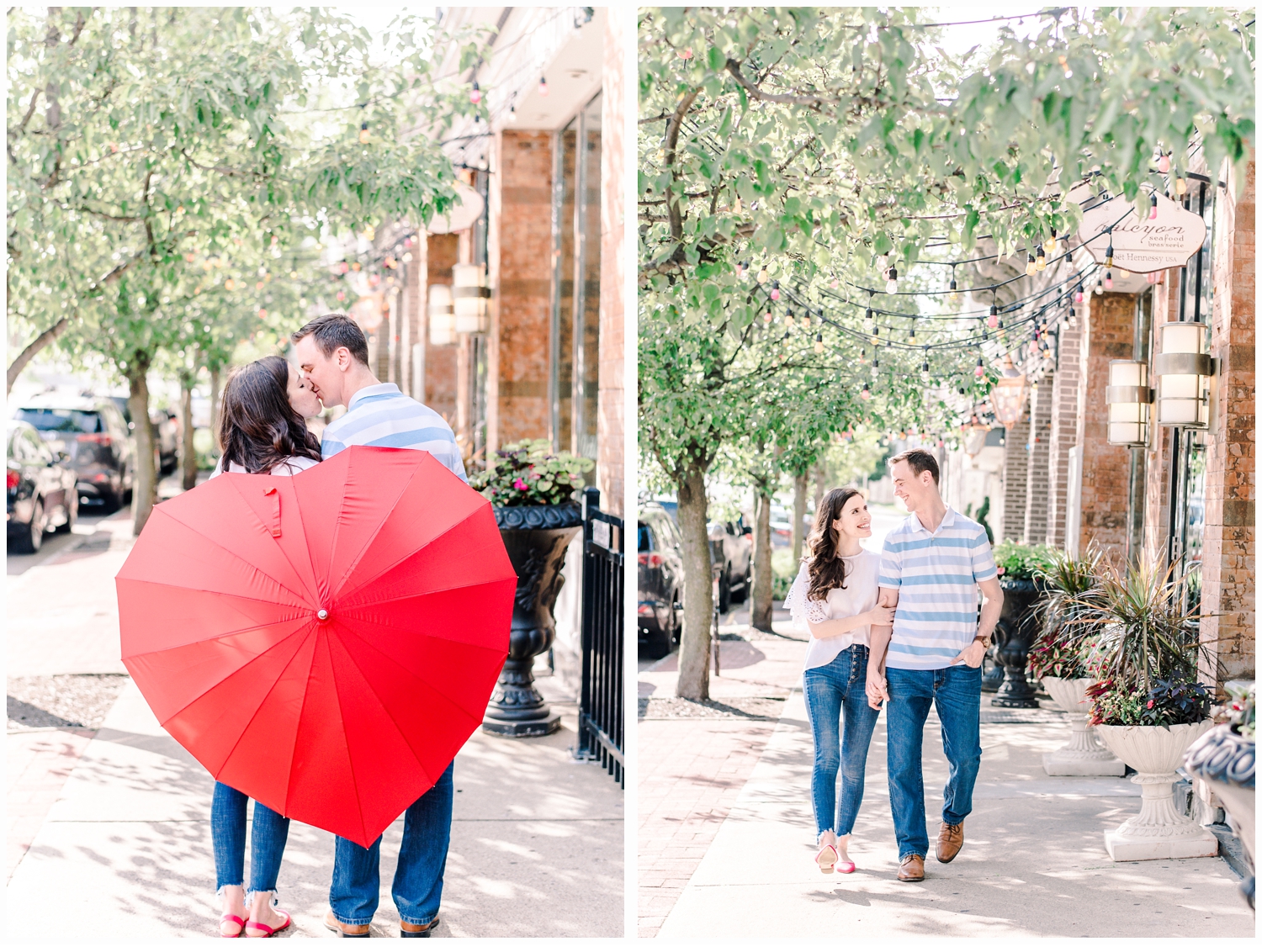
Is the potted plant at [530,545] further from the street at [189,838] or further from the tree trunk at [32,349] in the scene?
the tree trunk at [32,349]

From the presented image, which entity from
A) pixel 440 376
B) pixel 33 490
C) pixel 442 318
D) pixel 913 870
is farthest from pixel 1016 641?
pixel 33 490

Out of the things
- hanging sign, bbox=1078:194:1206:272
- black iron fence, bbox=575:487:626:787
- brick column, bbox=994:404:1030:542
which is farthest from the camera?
brick column, bbox=994:404:1030:542

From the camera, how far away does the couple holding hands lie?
444 centimetres

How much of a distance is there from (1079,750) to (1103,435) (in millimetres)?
3578

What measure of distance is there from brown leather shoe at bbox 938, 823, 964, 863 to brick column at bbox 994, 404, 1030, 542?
10.9 m

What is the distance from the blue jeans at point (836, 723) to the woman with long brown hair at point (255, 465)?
201 centimetres

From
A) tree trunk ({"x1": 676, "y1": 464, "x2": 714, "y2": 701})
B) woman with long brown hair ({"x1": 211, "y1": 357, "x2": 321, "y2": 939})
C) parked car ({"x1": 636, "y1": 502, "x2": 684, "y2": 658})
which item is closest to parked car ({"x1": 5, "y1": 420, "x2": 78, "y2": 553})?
parked car ({"x1": 636, "y1": 502, "x2": 684, "y2": 658})

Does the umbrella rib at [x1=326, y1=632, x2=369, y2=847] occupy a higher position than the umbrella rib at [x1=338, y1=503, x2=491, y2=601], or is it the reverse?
the umbrella rib at [x1=338, y1=503, x2=491, y2=601]

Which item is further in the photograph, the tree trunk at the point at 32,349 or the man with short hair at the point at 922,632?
the tree trunk at the point at 32,349

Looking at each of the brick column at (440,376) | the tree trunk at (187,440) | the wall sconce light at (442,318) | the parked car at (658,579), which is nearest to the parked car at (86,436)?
the tree trunk at (187,440)

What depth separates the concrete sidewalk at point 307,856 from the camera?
3.97m

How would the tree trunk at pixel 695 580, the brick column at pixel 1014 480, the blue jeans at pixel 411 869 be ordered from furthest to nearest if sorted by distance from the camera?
the brick column at pixel 1014 480 < the tree trunk at pixel 695 580 < the blue jeans at pixel 411 869

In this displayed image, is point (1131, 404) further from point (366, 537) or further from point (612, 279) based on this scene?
point (366, 537)

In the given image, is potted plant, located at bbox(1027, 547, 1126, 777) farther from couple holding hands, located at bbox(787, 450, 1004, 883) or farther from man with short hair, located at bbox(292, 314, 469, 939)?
man with short hair, located at bbox(292, 314, 469, 939)
